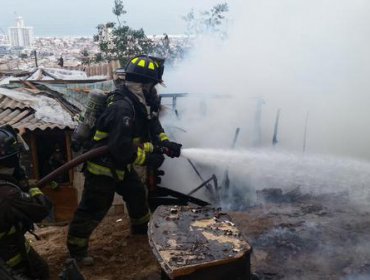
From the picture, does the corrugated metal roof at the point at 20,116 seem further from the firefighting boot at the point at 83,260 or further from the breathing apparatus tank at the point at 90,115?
the firefighting boot at the point at 83,260

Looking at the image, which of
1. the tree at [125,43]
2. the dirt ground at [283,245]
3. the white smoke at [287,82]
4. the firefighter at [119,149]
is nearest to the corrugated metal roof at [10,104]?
the white smoke at [287,82]

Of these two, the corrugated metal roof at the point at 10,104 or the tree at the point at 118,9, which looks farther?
the tree at the point at 118,9

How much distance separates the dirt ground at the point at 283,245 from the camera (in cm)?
388

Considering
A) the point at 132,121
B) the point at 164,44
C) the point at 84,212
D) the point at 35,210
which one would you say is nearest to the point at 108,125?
the point at 132,121

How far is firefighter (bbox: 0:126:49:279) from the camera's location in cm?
288

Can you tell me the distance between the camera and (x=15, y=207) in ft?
9.52

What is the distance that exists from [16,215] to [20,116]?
5.00 metres

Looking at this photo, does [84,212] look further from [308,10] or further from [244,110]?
[308,10]

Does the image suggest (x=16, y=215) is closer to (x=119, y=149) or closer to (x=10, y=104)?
(x=119, y=149)

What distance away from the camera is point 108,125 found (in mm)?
3994

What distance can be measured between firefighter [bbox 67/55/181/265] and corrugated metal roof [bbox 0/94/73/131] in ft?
10.9

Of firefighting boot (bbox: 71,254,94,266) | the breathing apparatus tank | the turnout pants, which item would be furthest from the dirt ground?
the breathing apparatus tank

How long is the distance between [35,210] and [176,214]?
1.35 metres

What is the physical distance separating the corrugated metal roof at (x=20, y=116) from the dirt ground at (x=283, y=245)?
2335mm
